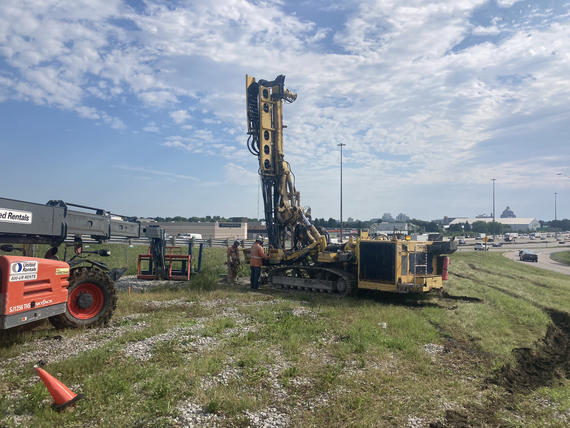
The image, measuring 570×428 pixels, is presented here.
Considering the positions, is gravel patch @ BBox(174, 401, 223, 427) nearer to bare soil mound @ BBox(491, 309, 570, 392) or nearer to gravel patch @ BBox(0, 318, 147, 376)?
gravel patch @ BBox(0, 318, 147, 376)

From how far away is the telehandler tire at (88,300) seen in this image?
28.6ft

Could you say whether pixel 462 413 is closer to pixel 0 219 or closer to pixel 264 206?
pixel 0 219

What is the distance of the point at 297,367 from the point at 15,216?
5836 millimetres

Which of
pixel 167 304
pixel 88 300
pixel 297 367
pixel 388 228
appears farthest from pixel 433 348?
pixel 388 228

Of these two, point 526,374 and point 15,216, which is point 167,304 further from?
point 526,374

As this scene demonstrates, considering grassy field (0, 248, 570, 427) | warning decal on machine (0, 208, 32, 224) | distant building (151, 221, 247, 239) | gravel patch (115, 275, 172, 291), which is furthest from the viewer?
distant building (151, 221, 247, 239)

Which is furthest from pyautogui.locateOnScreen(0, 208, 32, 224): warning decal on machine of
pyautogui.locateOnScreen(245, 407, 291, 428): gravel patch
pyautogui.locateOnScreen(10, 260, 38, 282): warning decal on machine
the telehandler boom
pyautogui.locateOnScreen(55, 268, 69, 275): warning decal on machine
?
pyautogui.locateOnScreen(245, 407, 291, 428): gravel patch

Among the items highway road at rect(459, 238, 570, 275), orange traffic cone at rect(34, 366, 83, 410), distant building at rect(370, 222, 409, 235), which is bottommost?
highway road at rect(459, 238, 570, 275)

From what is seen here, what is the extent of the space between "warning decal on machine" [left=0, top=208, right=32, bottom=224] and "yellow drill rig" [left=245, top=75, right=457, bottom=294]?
368 inches

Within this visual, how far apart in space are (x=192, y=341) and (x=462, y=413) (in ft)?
16.0

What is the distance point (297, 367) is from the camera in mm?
6934

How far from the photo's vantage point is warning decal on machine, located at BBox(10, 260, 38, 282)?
679 centimetres

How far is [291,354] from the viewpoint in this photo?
24.7 ft

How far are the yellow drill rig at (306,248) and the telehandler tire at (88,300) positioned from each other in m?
7.57
